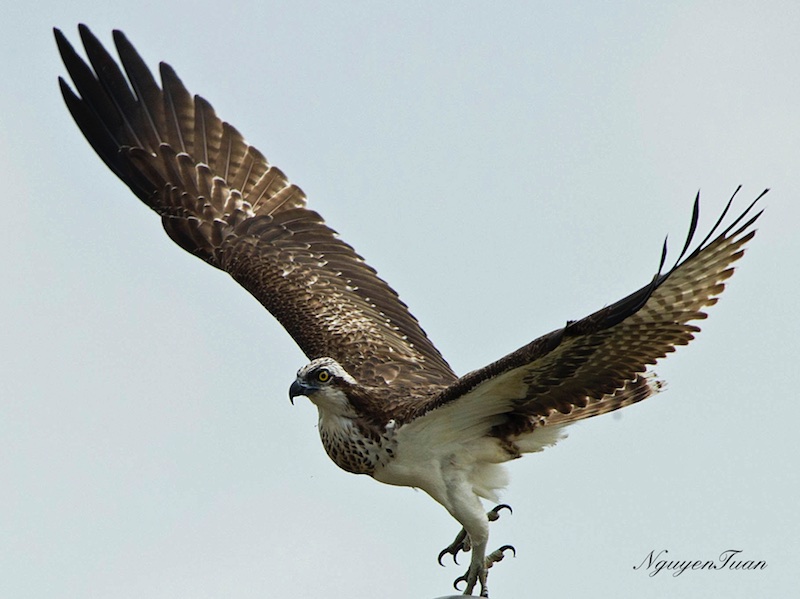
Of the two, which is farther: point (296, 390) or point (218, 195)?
point (218, 195)

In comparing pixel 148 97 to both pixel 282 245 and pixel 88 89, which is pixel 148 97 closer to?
pixel 88 89

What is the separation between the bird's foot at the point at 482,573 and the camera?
9.85m

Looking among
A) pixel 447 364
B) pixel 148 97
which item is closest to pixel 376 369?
pixel 447 364

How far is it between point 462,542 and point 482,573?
64 centimetres

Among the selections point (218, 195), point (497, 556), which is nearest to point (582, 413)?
point (497, 556)

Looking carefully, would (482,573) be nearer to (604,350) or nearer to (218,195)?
(604,350)

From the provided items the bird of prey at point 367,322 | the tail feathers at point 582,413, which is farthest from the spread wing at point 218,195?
the tail feathers at point 582,413

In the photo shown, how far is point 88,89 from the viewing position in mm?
13172

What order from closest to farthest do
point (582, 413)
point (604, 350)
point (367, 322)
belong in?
point (604, 350)
point (582, 413)
point (367, 322)

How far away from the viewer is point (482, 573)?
9859 millimetres

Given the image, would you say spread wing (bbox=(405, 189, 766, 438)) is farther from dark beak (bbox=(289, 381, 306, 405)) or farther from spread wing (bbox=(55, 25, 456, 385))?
spread wing (bbox=(55, 25, 456, 385))

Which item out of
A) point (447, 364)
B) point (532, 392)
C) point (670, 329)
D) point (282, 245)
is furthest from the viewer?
point (282, 245)

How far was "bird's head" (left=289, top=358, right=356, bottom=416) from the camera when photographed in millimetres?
9875

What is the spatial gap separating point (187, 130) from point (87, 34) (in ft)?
3.83
